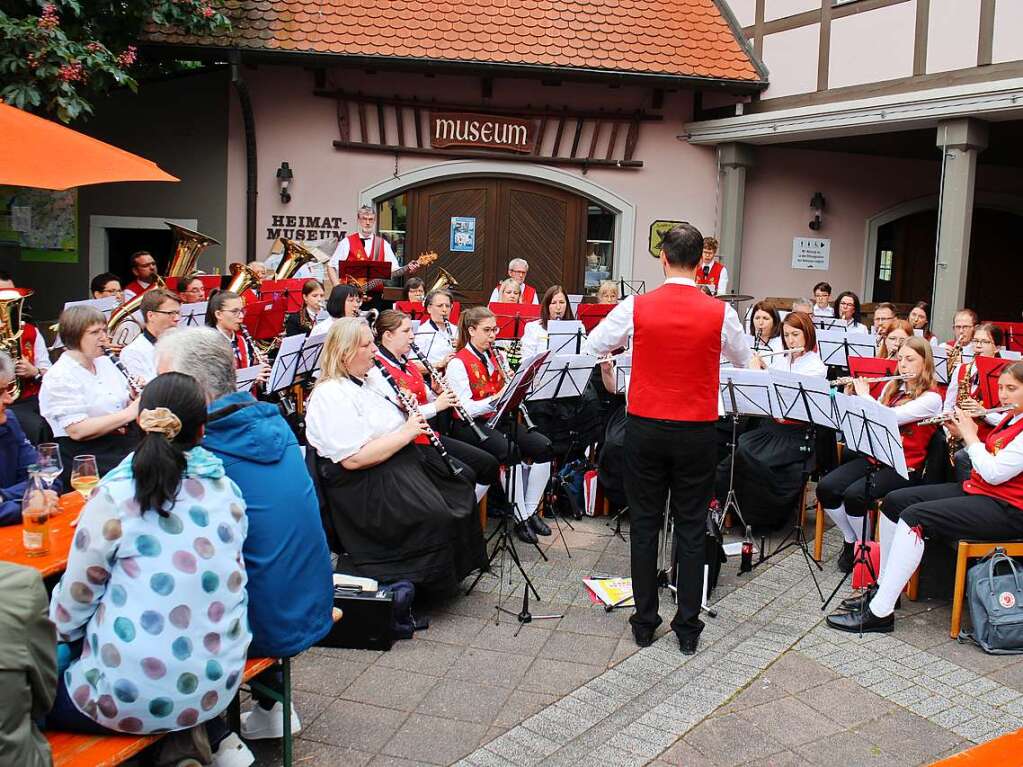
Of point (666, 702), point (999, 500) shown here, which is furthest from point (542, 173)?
point (666, 702)

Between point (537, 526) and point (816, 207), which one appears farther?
point (816, 207)

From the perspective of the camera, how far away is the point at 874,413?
5.24m

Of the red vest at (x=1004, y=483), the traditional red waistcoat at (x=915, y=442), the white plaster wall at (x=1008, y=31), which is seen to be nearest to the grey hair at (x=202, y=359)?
the red vest at (x=1004, y=483)

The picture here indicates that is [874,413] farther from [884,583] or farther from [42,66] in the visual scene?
[42,66]

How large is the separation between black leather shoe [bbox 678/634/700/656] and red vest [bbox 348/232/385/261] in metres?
7.32

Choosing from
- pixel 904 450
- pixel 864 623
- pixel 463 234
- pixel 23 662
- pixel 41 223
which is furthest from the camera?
pixel 463 234

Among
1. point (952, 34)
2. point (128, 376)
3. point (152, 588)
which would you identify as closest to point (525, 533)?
point (128, 376)

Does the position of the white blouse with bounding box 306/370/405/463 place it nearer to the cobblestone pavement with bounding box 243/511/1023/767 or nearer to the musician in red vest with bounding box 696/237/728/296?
the cobblestone pavement with bounding box 243/511/1023/767

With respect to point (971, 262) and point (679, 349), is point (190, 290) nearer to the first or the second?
point (679, 349)

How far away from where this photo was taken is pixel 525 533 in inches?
270

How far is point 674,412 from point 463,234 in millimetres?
8887

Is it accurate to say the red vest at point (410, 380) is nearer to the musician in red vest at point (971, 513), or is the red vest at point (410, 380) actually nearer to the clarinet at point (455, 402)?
the clarinet at point (455, 402)

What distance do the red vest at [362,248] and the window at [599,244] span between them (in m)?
3.38

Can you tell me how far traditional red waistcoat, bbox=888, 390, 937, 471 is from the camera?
6.07m
